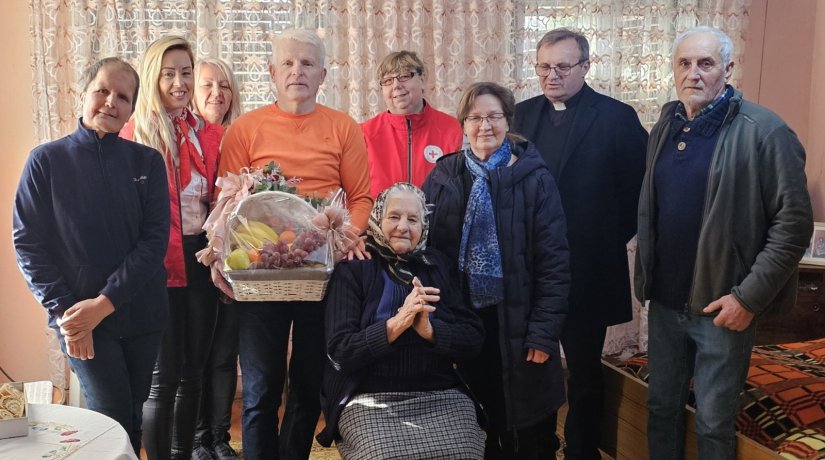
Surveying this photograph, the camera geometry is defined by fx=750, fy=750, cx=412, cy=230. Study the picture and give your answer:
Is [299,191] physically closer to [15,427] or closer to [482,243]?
[482,243]

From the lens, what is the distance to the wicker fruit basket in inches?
83.4

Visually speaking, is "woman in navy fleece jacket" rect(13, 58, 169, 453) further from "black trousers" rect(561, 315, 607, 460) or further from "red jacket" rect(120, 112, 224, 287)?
"black trousers" rect(561, 315, 607, 460)

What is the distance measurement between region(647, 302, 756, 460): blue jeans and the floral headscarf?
2.57 ft

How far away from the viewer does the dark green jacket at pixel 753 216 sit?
2.13 metres

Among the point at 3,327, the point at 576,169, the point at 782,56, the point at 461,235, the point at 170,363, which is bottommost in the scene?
the point at 3,327

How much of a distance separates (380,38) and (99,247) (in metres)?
2.40

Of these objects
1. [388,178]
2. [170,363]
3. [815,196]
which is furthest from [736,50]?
[170,363]

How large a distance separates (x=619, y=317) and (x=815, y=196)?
7.45 feet

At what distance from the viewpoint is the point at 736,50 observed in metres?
4.34

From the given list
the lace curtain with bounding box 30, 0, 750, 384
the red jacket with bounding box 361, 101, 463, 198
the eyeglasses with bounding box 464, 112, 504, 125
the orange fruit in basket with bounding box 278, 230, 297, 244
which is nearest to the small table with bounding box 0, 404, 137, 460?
the orange fruit in basket with bounding box 278, 230, 297, 244

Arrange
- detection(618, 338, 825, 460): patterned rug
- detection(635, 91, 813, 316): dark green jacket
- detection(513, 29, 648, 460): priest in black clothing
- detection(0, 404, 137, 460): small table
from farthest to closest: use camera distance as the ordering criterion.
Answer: detection(513, 29, 648, 460): priest in black clothing, detection(618, 338, 825, 460): patterned rug, detection(635, 91, 813, 316): dark green jacket, detection(0, 404, 137, 460): small table

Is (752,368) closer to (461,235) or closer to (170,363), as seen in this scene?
(461,235)

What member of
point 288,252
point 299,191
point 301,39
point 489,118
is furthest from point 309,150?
point 489,118

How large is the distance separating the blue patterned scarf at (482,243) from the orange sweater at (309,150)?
0.36 m
